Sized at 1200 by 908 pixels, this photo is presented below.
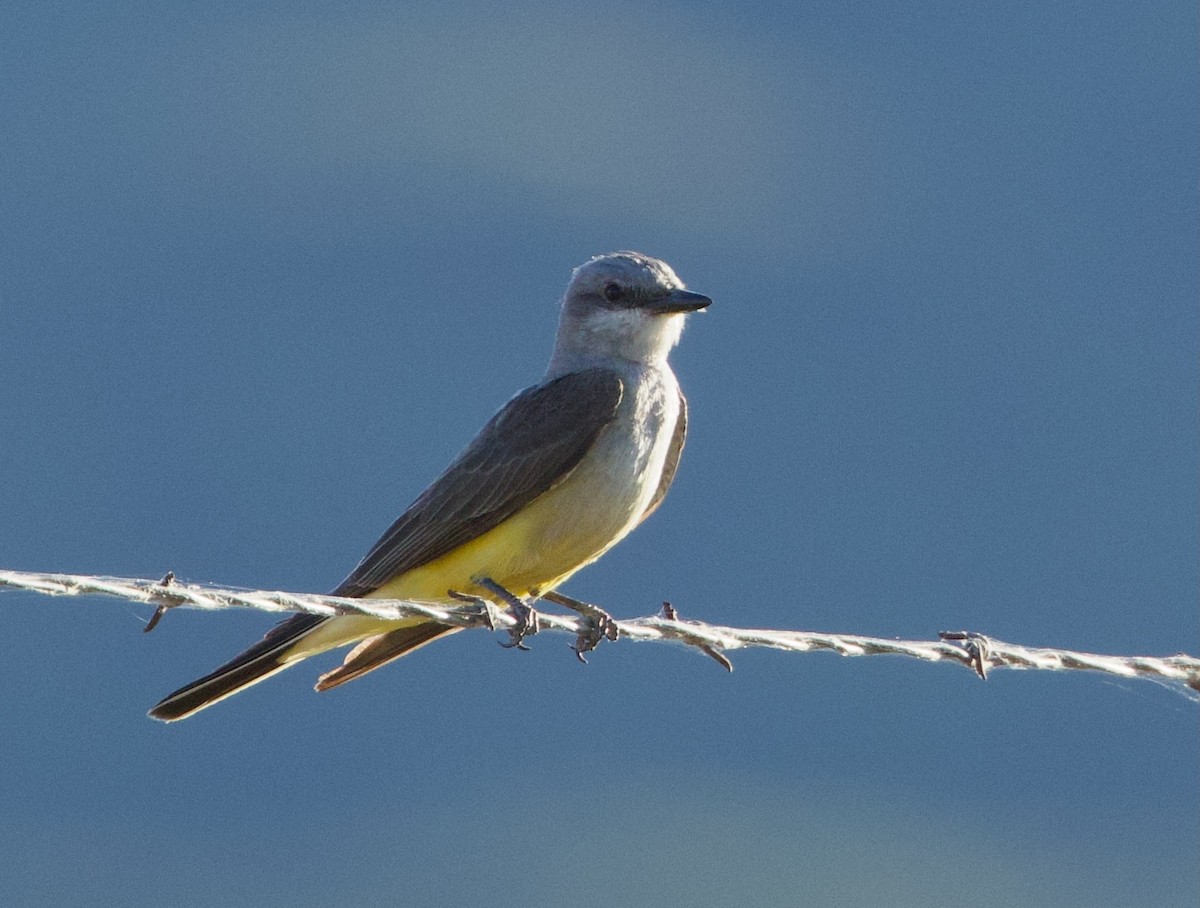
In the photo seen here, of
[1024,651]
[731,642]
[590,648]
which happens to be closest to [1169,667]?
[1024,651]

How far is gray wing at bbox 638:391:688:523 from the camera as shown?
6305 mm

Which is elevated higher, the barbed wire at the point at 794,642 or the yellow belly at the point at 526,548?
the yellow belly at the point at 526,548

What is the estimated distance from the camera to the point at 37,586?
324 centimetres

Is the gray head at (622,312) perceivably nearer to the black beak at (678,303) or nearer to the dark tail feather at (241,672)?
the black beak at (678,303)

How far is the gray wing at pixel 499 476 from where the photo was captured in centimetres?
589

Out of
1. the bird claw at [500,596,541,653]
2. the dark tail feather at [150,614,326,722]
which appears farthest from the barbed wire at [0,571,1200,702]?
the dark tail feather at [150,614,326,722]

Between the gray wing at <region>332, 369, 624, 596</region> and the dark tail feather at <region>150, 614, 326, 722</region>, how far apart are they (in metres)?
0.46

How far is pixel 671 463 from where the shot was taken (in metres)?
6.34

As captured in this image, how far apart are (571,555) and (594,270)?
1.51m

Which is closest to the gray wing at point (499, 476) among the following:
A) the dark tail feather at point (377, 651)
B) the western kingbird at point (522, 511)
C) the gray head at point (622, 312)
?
the western kingbird at point (522, 511)

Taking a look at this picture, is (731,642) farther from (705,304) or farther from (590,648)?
(705,304)

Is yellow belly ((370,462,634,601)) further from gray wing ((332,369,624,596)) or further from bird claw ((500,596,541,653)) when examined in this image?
bird claw ((500,596,541,653))

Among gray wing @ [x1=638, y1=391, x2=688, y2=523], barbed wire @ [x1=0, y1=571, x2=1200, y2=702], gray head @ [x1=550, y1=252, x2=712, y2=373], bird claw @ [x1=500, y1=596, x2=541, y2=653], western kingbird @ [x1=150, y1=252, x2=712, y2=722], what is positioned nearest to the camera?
barbed wire @ [x1=0, y1=571, x2=1200, y2=702]

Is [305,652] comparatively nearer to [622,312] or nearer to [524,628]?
[524,628]
